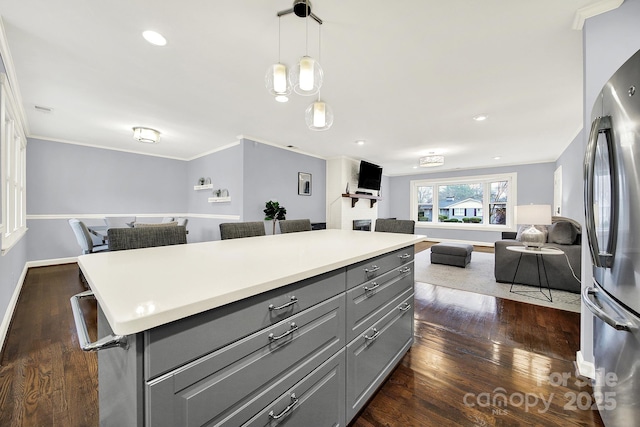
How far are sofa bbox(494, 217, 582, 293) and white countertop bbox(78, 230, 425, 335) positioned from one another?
3161 millimetres

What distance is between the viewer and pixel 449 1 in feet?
5.26

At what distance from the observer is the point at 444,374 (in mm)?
1734

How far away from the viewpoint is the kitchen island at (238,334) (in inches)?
24.5

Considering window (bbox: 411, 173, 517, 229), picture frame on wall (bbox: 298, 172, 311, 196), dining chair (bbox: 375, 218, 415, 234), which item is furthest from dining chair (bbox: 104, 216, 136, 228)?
window (bbox: 411, 173, 517, 229)

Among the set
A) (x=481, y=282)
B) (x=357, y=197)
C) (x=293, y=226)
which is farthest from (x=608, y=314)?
(x=357, y=197)

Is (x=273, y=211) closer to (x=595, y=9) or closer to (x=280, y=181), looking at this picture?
(x=280, y=181)

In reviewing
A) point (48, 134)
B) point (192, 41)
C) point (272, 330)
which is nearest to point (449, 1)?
point (192, 41)

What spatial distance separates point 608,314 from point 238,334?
150 centimetres

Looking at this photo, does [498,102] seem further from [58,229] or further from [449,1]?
[58,229]

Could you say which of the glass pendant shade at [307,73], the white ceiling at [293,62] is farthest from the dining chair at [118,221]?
the glass pendant shade at [307,73]

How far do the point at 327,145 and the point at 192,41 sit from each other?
347 centimetres

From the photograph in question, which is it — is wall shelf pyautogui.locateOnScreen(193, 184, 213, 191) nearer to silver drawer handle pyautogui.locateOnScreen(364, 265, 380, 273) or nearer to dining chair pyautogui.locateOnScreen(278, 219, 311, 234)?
dining chair pyautogui.locateOnScreen(278, 219, 311, 234)

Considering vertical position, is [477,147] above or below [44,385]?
above

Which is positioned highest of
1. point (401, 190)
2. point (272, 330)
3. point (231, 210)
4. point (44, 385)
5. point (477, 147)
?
point (477, 147)
